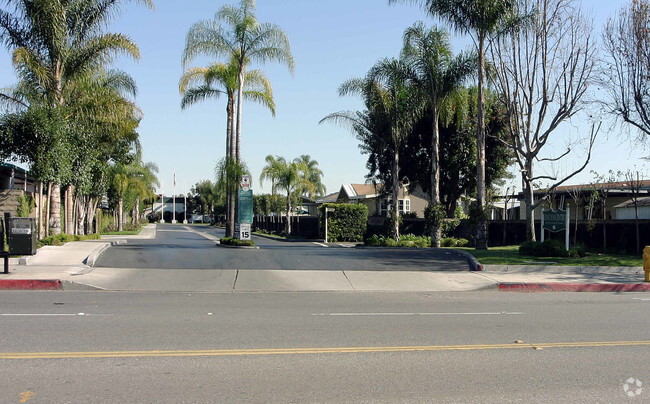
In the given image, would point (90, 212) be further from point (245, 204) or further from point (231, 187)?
point (245, 204)

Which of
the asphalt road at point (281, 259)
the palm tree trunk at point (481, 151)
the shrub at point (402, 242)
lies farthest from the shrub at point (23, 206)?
the palm tree trunk at point (481, 151)

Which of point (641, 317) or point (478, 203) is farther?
point (478, 203)

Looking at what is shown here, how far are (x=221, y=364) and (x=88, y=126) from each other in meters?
19.4

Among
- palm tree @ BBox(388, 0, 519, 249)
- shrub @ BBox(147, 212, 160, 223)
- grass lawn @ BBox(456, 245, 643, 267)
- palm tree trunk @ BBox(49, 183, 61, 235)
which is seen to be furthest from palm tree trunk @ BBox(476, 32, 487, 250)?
shrub @ BBox(147, 212, 160, 223)

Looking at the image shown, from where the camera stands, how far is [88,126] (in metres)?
24.1

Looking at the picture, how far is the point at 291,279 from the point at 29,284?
6306 millimetres

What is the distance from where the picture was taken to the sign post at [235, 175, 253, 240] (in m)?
23.0

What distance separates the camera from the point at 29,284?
14094 mm

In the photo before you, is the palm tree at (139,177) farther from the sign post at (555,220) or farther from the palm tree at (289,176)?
the sign post at (555,220)

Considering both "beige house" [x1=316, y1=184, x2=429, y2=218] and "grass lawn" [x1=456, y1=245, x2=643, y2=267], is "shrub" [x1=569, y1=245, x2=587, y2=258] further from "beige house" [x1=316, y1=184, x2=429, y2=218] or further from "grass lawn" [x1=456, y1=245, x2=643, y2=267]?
"beige house" [x1=316, y1=184, x2=429, y2=218]

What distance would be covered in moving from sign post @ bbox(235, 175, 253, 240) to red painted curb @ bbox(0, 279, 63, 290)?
9.56 meters

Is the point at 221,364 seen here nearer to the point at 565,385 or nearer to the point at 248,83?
the point at 565,385

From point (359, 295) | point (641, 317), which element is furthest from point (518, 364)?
point (359, 295)

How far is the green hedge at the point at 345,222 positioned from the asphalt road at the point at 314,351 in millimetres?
25744
